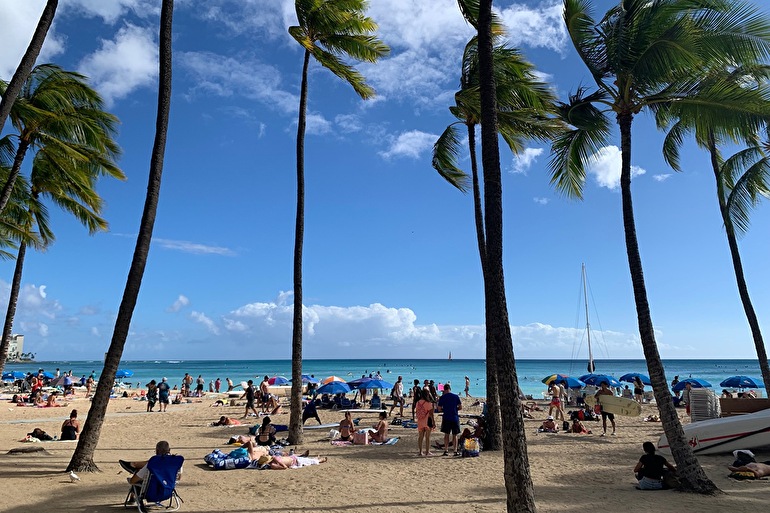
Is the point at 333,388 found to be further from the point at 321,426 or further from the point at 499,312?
the point at 499,312

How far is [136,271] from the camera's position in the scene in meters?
9.58

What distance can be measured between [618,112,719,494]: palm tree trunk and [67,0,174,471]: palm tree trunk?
8.60m

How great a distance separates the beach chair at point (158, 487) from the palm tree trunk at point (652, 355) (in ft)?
24.5

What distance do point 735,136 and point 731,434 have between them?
629 centimetres

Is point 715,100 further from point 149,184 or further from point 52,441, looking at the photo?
point 52,441

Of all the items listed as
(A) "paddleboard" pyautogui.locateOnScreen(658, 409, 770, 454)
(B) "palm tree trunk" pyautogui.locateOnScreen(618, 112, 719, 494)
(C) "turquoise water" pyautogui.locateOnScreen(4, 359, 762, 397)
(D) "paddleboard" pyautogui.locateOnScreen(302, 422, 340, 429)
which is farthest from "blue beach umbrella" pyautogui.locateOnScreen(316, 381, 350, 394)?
(C) "turquoise water" pyautogui.locateOnScreen(4, 359, 762, 397)

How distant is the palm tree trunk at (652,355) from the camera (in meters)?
8.25

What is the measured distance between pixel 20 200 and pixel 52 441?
8.93 m

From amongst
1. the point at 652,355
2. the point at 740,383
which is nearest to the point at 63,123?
the point at 652,355

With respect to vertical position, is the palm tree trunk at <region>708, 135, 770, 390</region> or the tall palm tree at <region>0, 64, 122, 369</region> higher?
the tall palm tree at <region>0, 64, 122, 369</region>

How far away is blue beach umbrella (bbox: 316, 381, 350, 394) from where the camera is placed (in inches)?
904

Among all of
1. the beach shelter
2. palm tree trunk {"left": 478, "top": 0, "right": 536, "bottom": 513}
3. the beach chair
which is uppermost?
palm tree trunk {"left": 478, "top": 0, "right": 536, "bottom": 513}

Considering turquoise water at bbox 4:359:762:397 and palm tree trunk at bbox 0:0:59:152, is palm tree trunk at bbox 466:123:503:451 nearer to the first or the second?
palm tree trunk at bbox 0:0:59:152

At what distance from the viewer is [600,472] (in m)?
10.1
